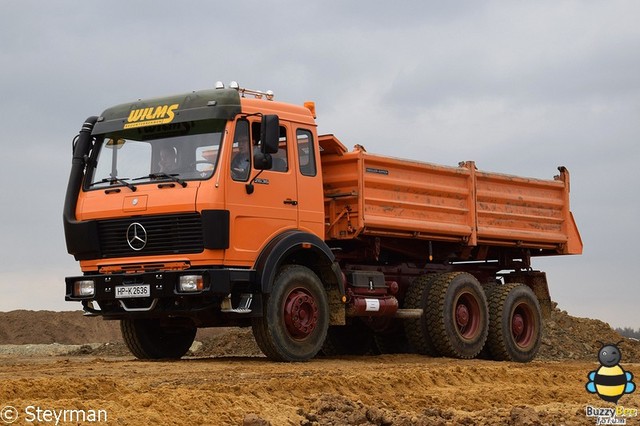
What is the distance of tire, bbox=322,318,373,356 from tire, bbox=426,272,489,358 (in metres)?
1.87

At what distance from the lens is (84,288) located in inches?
539

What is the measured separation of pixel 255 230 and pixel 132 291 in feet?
5.63

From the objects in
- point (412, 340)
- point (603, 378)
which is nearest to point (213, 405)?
point (603, 378)

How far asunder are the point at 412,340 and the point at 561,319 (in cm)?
903

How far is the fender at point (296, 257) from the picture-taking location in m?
13.1

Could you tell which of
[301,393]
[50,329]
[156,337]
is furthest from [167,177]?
[50,329]

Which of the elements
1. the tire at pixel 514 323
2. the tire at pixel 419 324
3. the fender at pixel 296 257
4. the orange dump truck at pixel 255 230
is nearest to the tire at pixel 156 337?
the orange dump truck at pixel 255 230

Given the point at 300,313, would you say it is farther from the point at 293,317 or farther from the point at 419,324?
the point at 419,324

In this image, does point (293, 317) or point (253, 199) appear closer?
point (253, 199)

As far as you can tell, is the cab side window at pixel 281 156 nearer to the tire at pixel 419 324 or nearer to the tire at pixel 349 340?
the tire at pixel 419 324

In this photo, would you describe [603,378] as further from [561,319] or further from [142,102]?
[561,319]

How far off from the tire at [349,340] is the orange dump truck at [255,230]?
3.75 feet

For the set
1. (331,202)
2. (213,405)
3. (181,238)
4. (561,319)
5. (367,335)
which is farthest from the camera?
(561,319)

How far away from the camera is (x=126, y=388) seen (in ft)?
31.7
